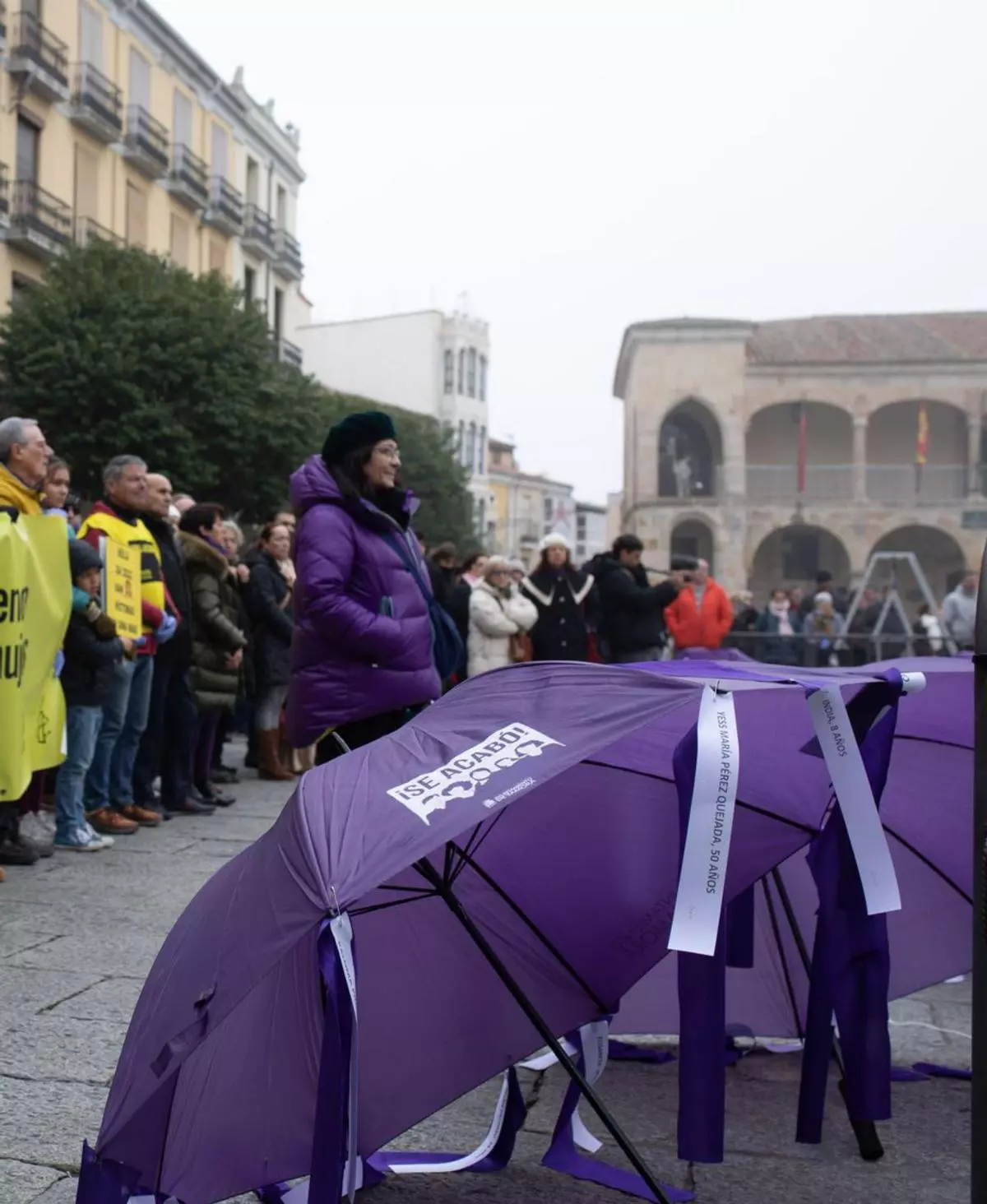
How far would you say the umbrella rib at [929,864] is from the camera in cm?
373

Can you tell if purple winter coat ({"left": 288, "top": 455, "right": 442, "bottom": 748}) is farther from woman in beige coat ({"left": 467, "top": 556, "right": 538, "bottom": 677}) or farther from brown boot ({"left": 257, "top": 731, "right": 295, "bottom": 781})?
woman in beige coat ({"left": 467, "top": 556, "right": 538, "bottom": 677})

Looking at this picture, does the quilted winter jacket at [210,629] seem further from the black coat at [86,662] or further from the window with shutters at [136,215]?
the window with shutters at [136,215]

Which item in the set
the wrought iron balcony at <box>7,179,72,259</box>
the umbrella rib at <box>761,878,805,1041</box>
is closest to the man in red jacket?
the umbrella rib at <box>761,878,805,1041</box>

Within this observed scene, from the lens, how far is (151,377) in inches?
1093

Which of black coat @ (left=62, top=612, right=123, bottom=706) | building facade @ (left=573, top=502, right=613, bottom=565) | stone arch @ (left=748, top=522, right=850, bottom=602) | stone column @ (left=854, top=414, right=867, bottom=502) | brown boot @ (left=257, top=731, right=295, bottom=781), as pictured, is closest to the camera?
black coat @ (left=62, top=612, right=123, bottom=706)

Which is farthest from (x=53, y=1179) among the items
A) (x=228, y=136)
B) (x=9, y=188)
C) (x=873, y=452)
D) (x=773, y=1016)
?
(x=873, y=452)

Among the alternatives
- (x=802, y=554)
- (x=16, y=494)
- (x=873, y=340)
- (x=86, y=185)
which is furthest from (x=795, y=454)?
(x=16, y=494)

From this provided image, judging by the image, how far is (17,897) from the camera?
589cm

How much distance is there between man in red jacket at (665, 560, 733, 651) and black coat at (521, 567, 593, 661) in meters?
1.69

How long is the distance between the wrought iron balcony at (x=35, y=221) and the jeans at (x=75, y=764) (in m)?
24.8

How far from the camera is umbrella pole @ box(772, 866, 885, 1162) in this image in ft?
10.4

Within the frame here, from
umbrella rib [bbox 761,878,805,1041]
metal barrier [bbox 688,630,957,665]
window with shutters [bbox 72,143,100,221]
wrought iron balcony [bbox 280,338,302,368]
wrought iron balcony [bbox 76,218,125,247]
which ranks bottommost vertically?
umbrella rib [bbox 761,878,805,1041]

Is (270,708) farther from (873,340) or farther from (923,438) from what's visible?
(873,340)

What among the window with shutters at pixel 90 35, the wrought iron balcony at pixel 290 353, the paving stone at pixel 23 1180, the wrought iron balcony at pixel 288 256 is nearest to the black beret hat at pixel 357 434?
the paving stone at pixel 23 1180
